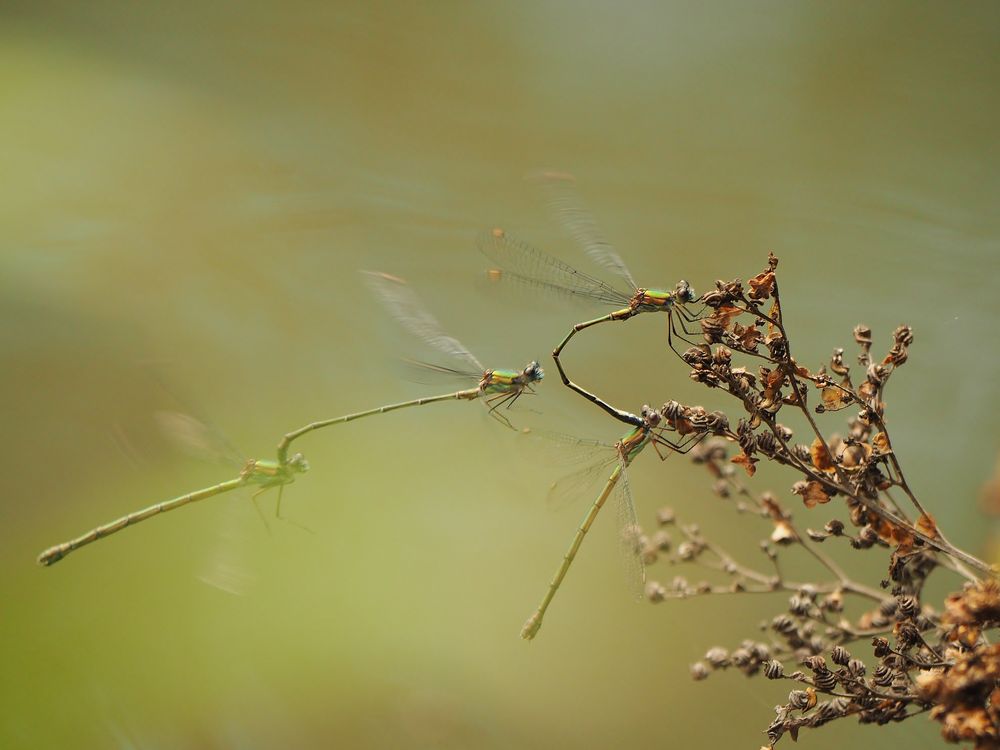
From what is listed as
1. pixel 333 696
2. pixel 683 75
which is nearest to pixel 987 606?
pixel 333 696

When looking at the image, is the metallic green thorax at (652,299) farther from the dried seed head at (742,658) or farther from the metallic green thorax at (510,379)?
the dried seed head at (742,658)

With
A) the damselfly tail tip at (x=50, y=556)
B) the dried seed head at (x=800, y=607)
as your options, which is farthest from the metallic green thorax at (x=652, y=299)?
the damselfly tail tip at (x=50, y=556)

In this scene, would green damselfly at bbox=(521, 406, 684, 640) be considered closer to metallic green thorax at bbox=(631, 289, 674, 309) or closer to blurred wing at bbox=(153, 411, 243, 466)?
metallic green thorax at bbox=(631, 289, 674, 309)

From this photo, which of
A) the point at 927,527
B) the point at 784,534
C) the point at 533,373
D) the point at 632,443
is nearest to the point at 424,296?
the point at 533,373

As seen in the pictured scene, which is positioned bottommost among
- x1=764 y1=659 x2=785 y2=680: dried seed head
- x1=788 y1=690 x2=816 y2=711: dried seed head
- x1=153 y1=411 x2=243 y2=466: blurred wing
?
x1=153 y1=411 x2=243 y2=466: blurred wing

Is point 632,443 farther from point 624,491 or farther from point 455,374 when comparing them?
point 455,374

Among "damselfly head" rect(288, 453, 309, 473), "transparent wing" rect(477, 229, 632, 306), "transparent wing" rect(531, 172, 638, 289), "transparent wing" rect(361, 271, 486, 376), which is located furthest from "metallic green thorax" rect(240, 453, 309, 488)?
"transparent wing" rect(531, 172, 638, 289)
